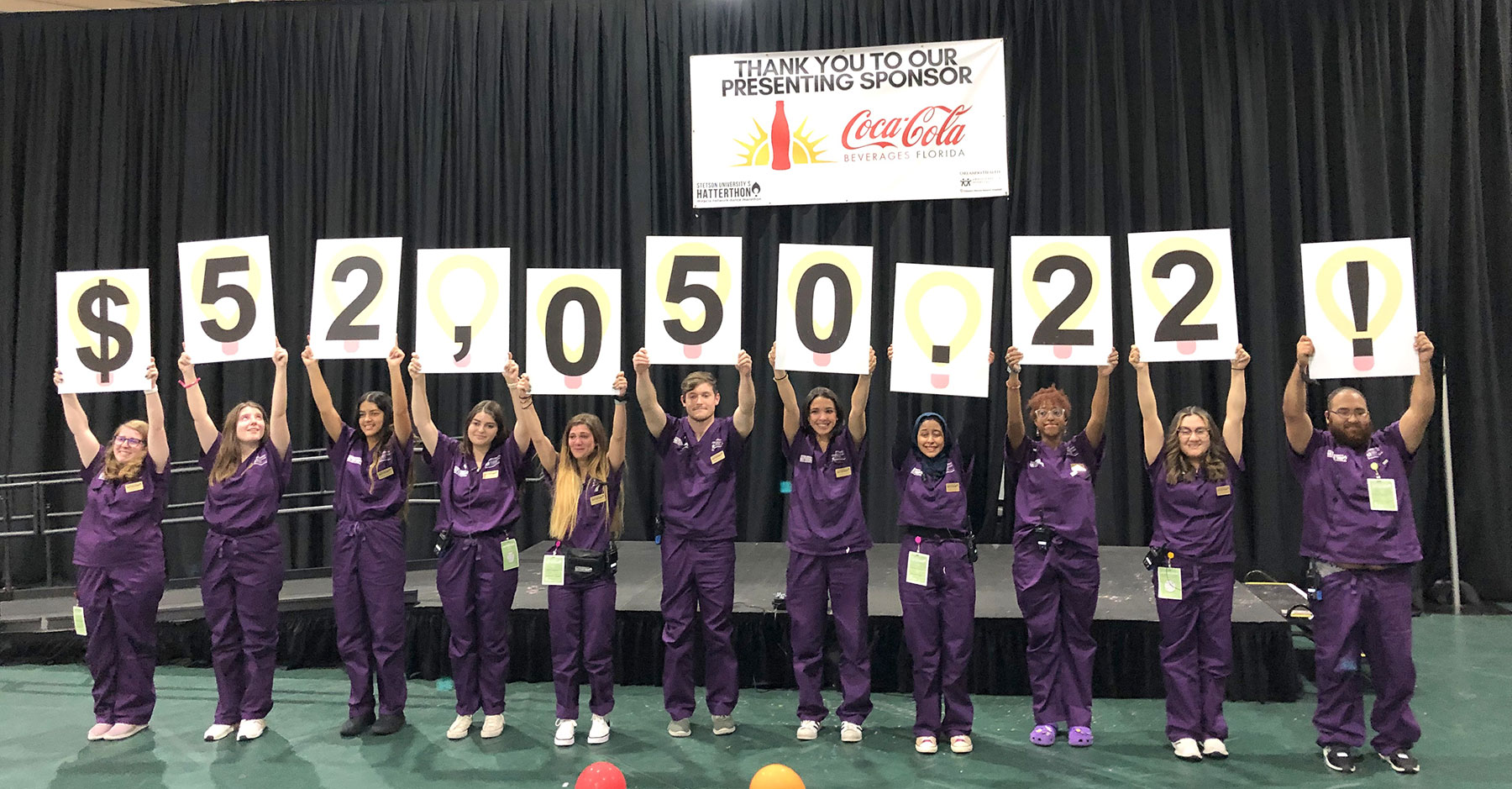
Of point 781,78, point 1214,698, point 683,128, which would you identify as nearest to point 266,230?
point 683,128

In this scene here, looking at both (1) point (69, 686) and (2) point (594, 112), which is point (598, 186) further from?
(1) point (69, 686)

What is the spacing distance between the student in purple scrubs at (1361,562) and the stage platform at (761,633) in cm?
86

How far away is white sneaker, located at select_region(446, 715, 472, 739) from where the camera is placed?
4176 millimetres

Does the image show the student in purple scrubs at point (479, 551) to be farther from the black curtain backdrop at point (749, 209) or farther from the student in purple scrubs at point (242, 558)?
the black curtain backdrop at point (749, 209)

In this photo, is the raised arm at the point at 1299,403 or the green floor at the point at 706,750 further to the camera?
the raised arm at the point at 1299,403

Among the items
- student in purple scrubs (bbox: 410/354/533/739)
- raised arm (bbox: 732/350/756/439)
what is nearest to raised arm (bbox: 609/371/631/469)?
student in purple scrubs (bbox: 410/354/533/739)

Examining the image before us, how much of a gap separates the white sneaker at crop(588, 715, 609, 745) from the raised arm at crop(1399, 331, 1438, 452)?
3414 millimetres

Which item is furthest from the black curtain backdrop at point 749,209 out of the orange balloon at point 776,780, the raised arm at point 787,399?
the orange balloon at point 776,780

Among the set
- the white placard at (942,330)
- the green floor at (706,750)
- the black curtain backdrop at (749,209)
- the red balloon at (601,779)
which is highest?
the black curtain backdrop at (749,209)

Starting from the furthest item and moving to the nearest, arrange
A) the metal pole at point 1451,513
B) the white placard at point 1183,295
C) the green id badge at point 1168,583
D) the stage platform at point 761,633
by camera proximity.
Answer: the metal pole at point 1451,513, the stage platform at point 761,633, the white placard at point 1183,295, the green id badge at point 1168,583

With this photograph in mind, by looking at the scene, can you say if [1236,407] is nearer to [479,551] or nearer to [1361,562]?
[1361,562]

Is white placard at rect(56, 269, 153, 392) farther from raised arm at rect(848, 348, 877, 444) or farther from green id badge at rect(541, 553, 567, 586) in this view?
raised arm at rect(848, 348, 877, 444)

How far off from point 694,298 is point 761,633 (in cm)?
175

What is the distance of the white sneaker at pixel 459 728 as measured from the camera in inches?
164
